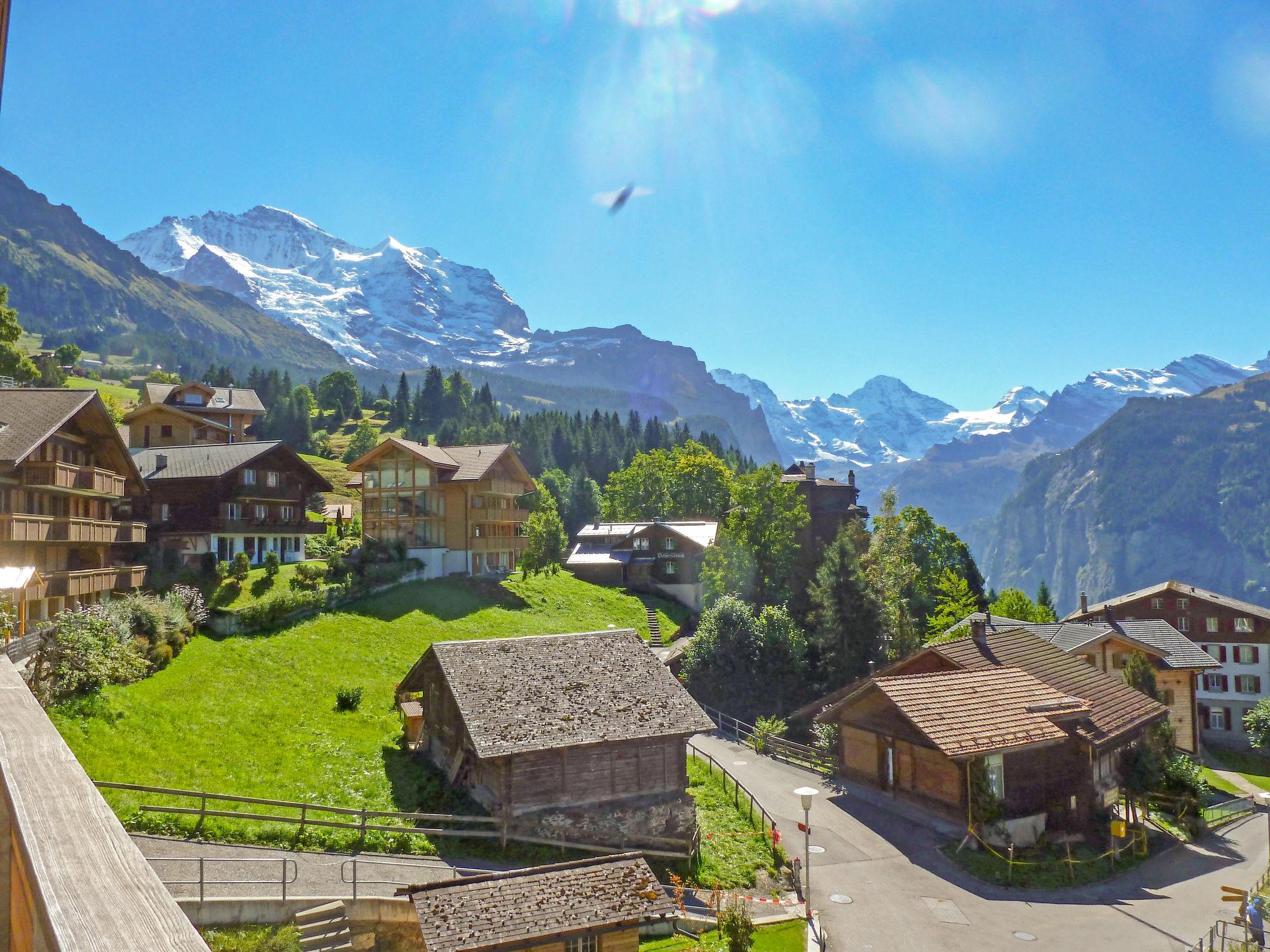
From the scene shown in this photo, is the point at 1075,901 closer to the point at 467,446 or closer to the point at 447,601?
the point at 447,601

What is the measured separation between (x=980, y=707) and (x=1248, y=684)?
66.0 metres

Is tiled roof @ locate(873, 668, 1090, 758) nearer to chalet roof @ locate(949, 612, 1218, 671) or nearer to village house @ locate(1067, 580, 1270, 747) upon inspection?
chalet roof @ locate(949, 612, 1218, 671)

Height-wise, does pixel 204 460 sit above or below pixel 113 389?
below

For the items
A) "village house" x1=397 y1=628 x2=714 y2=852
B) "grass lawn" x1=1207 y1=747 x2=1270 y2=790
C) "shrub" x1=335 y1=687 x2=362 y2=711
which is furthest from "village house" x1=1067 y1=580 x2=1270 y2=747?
"shrub" x1=335 y1=687 x2=362 y2=711

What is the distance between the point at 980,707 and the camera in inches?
1481

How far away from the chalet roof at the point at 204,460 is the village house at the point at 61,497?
7604 millimetres

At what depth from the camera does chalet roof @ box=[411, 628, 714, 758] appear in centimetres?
3048

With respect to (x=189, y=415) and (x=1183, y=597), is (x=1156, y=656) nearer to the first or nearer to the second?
(x=1183, y=597)

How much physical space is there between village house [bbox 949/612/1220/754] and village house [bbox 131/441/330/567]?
4986 cm

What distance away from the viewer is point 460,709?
31.0 metres

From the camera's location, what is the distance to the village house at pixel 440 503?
2579 inches

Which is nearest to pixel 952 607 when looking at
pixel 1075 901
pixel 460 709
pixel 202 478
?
pixel 1075 901

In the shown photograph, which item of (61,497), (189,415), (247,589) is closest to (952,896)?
(247,589)

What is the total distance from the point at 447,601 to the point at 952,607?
1693 inches
